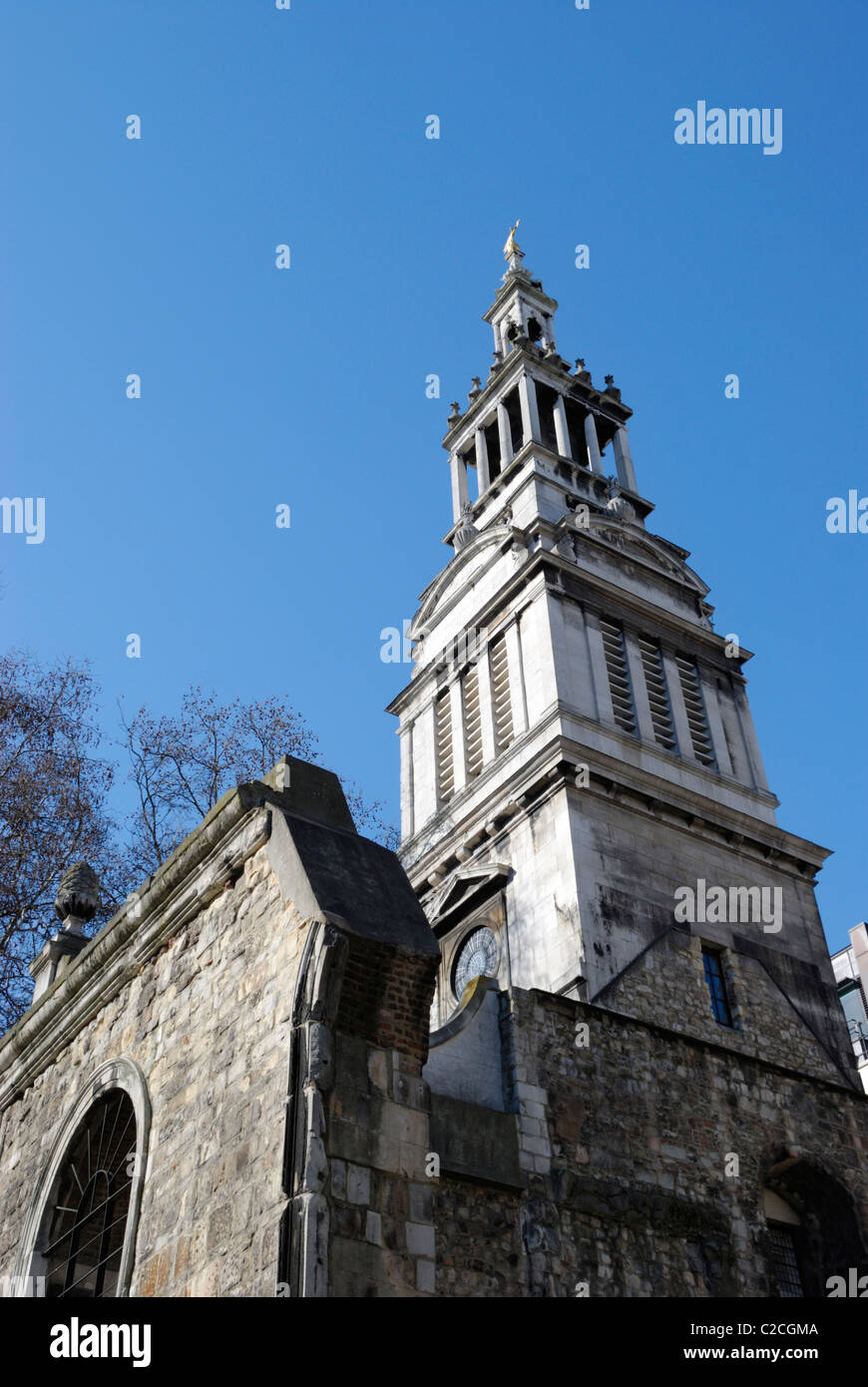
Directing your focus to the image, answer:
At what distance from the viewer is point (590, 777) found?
768 inches

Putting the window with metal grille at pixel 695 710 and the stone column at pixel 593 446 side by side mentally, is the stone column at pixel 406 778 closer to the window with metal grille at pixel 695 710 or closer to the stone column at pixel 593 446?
the window with metal grille at pixel 695 710

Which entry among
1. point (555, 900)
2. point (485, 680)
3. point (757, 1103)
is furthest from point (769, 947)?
point (485, 680)

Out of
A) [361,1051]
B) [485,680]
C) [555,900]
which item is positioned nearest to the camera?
[361,1051]

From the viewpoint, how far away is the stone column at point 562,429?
96.0 feet

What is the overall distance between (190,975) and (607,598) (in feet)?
50.8

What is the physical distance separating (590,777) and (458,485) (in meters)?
14.0

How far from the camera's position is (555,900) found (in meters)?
18.2

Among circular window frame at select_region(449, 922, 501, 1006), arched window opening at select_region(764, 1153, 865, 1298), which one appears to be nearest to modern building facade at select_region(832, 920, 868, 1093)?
circular window frame at select_region(449, 922, 501, 1006)

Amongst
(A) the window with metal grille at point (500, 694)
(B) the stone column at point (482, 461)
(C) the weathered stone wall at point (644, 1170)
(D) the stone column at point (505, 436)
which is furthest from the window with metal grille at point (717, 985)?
(B) the stone column at point (482, 461)

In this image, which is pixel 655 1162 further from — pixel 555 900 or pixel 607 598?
pixel 607 598

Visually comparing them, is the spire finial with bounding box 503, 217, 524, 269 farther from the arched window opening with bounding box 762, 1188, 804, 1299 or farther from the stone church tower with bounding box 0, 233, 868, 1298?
the arched window opening with bounding box 762, 1188, 804, 1299

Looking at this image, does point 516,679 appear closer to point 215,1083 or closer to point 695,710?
point 695,710

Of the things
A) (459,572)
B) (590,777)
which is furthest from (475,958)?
(459,572)

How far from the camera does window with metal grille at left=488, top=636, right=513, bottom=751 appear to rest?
A: 73.7 feet
